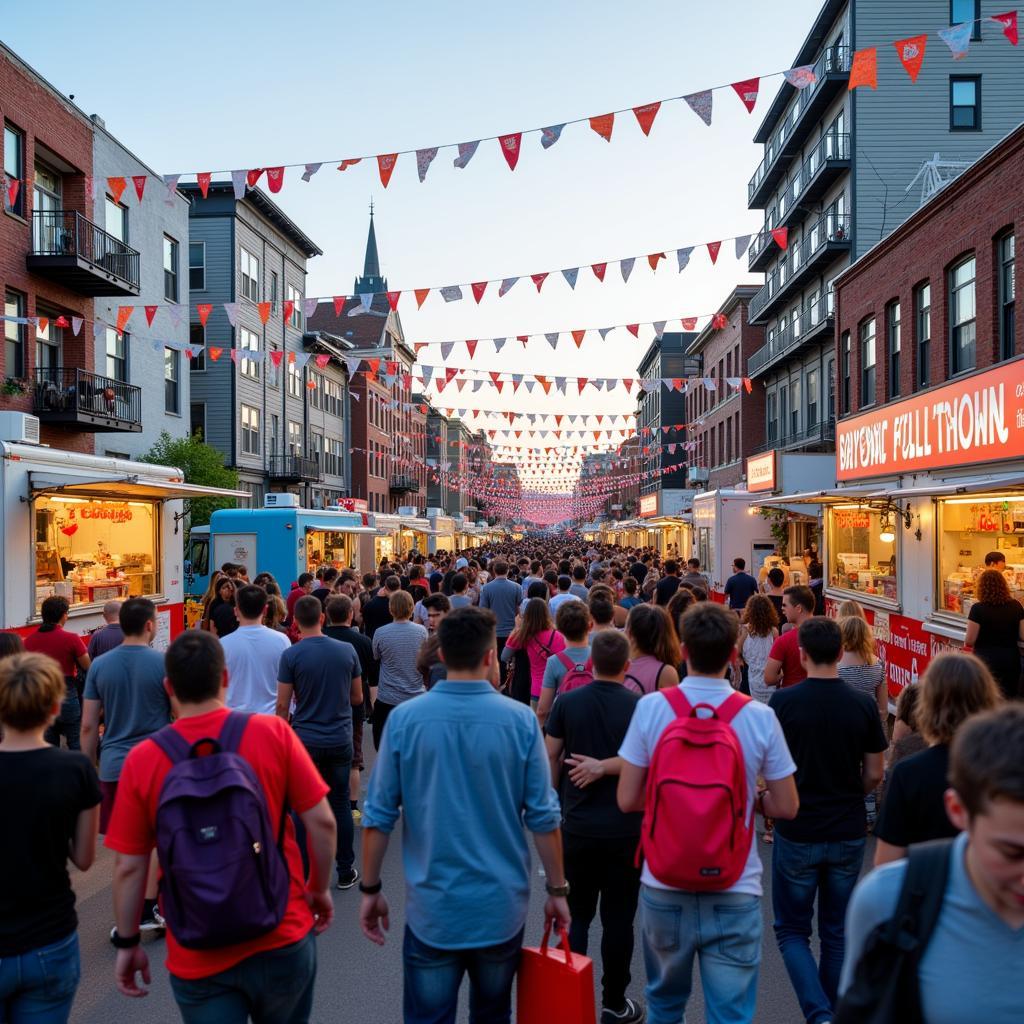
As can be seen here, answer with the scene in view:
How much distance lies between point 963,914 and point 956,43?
1052 cm

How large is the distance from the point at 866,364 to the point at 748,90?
1099cm

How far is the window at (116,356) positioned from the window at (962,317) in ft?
60.0

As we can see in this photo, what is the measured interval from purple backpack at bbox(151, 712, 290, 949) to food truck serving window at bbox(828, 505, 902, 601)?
12482 mm

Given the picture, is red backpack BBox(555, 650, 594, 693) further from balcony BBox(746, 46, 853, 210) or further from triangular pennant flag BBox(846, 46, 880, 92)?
balcony BBox(746, 46, 853, 210)

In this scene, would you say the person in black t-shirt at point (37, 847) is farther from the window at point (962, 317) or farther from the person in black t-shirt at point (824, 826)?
the window at point (962, 317)

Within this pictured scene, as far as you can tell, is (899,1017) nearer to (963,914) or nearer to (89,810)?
(963,914)

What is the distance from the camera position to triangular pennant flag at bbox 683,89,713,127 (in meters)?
11.1

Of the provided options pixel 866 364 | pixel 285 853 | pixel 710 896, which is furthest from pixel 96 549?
pixel 866 364

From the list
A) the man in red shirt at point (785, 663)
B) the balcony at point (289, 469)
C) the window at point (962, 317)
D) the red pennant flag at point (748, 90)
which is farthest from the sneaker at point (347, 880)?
the balcony at point (289, 469)

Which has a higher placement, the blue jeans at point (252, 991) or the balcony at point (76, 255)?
the balcony at point (76, 255)

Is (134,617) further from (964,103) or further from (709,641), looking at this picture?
(964,103)

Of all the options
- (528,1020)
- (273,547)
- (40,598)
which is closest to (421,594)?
(40,598)

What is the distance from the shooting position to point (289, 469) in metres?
38.8

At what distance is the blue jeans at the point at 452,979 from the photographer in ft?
11.0
